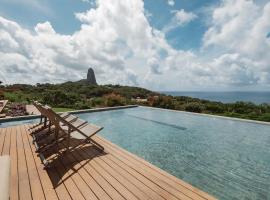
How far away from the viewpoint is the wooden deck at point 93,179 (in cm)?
241

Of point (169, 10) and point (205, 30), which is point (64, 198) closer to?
point (169, 10)

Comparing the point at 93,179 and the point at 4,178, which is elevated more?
the point at 4,178

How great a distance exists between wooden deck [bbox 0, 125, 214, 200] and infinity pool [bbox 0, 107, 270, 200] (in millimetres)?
1013

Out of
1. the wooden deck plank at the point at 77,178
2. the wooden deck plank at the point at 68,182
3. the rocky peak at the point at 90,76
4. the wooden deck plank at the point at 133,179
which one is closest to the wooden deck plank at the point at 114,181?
the wooden deck plank at the point at 133,179

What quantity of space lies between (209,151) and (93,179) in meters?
3.84

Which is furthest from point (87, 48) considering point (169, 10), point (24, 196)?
point (24, 196)

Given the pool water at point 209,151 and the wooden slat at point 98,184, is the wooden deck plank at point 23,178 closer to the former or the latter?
the wooden slat at point 98,184

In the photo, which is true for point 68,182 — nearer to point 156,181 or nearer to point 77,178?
point 77,178

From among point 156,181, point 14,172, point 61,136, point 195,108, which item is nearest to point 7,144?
point 61,136

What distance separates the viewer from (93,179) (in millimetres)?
2814

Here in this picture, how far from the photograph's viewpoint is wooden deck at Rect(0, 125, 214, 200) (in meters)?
2.41

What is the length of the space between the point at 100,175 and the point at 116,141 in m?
3.25

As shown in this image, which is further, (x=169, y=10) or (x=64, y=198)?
(x=169, y=10)

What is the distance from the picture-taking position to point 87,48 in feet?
55.0
